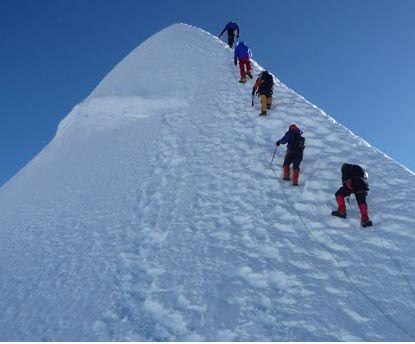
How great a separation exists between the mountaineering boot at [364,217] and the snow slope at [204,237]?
0.12 m

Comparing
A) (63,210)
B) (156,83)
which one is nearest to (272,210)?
(63,210)

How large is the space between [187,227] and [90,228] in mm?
1925

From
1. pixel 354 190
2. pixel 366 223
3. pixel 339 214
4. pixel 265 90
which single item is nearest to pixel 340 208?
pixel 339 214

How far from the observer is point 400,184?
822cm

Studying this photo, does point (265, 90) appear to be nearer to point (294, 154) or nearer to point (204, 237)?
point (294, 154)

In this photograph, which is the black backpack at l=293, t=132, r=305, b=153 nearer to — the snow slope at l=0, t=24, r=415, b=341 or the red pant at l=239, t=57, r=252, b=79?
the snow slope at l=0, t=24, r=415, b=341

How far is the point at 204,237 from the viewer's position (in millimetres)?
7078

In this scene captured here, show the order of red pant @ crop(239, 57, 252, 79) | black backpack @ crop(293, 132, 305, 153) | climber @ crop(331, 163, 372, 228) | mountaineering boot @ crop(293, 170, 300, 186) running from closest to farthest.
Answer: climber @ crop(331, 163, 372, 228) < mountaineering boot @ crop(293, 170, 300, 186) < black backpack @ crop(293, 132, 305, 153) < red pant @ crop(239, 57, 252, 79)

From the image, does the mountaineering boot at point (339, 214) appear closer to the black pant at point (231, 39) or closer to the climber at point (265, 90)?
the climber at point (265, 90)

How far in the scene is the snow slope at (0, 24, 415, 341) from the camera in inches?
212

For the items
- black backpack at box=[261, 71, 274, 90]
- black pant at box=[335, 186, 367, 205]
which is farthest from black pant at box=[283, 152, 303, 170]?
black backpack at box=[261, 71, 274, 90]

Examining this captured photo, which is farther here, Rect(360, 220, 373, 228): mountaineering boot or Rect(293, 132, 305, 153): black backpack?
Rect(293, 132, 305, 153): black backpack

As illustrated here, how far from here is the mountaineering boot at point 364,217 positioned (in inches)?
277

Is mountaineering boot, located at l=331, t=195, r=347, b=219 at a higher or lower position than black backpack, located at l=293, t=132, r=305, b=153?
lower
